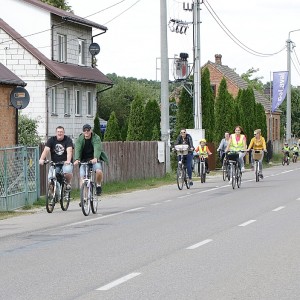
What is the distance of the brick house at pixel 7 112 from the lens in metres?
32.2

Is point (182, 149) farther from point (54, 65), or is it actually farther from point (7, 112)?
point (54, 65)

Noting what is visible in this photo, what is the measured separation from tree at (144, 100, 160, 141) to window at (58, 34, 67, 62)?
6092 millimetres

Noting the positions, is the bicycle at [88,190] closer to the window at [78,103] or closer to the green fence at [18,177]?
the green fence at [18,177]

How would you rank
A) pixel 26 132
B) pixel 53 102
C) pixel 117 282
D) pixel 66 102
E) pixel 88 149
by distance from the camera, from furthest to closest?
pixel 66 102 → pixel 53 102 → pixel 26 132 → pixel 88 149 → pixel 117 282

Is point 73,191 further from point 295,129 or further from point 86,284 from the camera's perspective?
point 295,129

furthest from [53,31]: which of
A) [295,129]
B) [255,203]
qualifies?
[295,129]

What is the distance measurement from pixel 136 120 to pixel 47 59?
21.4 ft

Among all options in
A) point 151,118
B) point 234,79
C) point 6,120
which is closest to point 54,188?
point 6,120

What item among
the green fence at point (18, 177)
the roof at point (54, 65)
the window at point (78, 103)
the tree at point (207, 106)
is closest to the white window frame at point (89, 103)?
the window at point (78, 103)

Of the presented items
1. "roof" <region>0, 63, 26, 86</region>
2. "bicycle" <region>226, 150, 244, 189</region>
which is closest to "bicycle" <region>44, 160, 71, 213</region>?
"bicycle" <region>226, 150, 244, 189</region>

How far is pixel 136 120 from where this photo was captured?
163 ft

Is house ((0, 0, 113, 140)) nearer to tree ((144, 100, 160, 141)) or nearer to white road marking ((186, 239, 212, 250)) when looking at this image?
tree ((144, 100, 160, 141))

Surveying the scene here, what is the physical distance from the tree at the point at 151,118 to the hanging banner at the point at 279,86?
12.7 metres

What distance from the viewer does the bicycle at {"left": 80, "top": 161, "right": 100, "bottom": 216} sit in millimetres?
18938
